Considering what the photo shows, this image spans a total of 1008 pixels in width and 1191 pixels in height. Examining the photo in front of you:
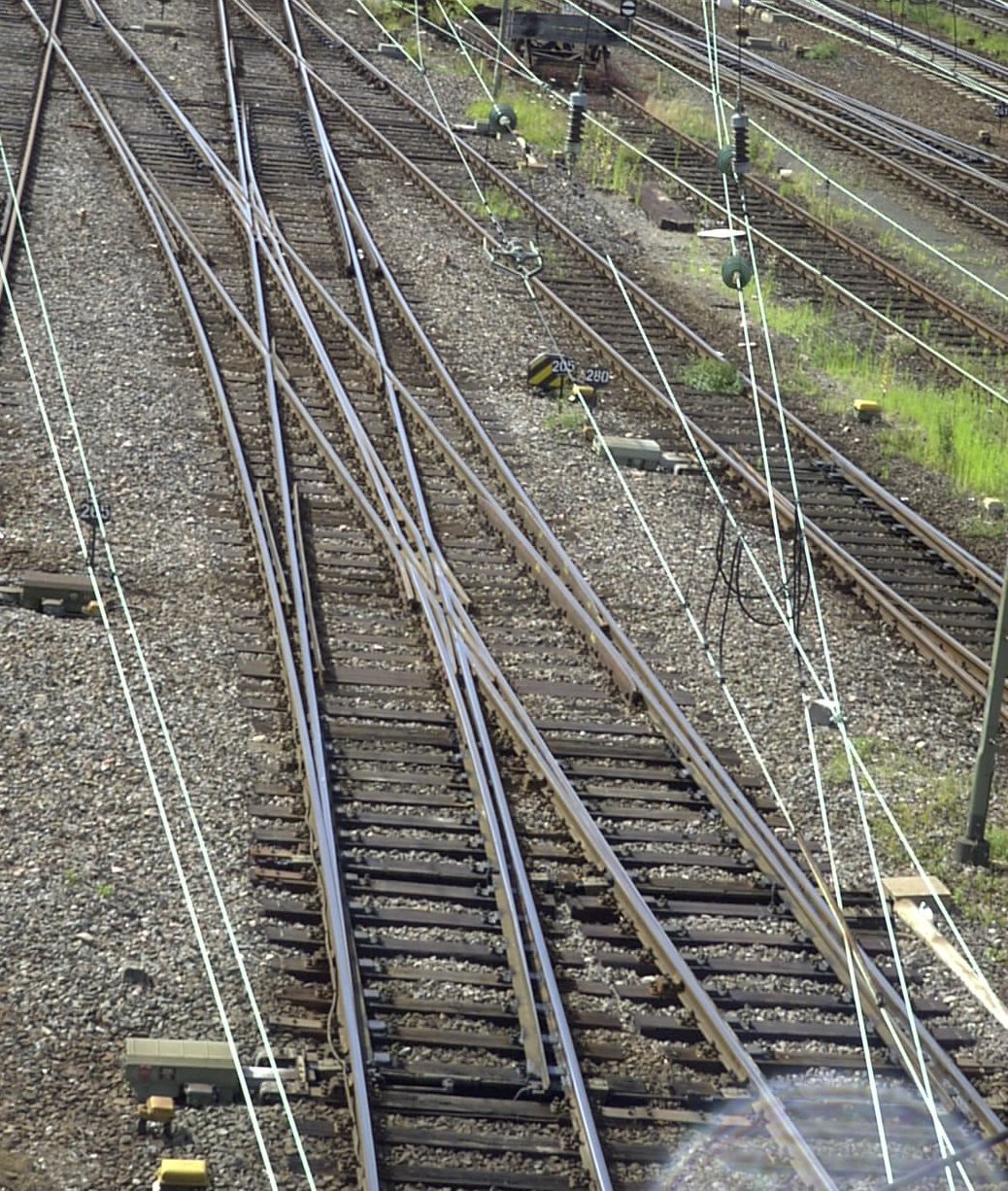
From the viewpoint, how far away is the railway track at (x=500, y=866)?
8.07 m

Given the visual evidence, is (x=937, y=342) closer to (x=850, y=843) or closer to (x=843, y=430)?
(x=843, y=430)

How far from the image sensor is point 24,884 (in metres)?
9.16

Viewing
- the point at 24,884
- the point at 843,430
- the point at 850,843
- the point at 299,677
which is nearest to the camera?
Answer: the point at 24,884

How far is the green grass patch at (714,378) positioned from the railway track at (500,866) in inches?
103

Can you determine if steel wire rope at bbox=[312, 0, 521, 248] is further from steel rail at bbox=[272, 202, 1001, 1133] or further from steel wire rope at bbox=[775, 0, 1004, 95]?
steel wire rope at bbox=[775, 0, 1004, 95]

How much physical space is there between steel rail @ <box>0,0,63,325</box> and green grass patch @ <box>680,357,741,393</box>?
614cm

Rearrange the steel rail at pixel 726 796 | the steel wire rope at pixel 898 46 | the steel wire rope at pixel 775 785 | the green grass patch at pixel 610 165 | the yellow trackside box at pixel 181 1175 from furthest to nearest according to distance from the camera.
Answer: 1. the steel wire rope at pixel 898 46
2. the green grass patch at pixel 610 165
3. the steel rail at pixel 726 796
4. the steel wire rope at pixel 775 785
5. the yellow trackside box at pixel 181 1175

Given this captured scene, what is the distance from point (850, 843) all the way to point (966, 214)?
53.3 feet

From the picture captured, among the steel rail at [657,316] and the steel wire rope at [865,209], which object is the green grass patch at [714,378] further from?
the steel wire rope at [865,209]

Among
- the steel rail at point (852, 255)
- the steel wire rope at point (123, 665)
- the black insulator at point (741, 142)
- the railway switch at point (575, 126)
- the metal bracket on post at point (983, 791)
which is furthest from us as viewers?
the railway switch at point (575, 126)

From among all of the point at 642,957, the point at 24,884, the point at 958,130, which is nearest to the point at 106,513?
the point at 24,884

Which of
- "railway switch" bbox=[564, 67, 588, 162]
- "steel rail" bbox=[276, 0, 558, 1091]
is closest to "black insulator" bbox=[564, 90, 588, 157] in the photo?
"railway switch" bbox=[564, 67, 588, 162]

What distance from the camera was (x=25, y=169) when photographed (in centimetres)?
2238

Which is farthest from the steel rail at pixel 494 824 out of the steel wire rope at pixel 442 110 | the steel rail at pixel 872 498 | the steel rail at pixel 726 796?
the steel wire rope at pixel 442 110
